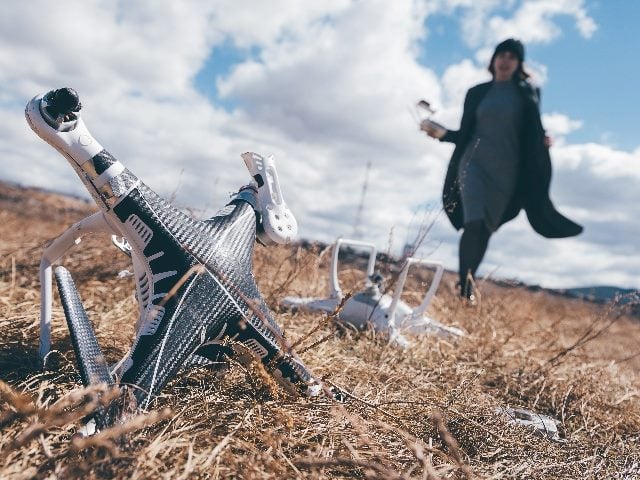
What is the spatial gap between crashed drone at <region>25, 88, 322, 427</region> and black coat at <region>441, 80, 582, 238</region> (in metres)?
2.81

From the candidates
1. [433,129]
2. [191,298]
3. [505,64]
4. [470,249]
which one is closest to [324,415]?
[191,298]

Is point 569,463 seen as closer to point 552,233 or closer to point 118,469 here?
point 118,469

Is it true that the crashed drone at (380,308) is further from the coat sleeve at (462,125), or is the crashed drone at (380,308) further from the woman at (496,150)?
the coat sleeve at (462,125)

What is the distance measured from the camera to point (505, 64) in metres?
4.05

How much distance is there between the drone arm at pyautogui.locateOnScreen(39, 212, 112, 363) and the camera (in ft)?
4.75

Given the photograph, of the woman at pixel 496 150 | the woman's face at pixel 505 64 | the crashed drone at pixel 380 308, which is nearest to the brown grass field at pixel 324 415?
the crashed drone at pixel 380 308

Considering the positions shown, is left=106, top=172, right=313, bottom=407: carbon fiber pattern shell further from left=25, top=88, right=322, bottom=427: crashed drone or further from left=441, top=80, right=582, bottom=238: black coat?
left=441, top=80, right=582, bottom=238: black coat

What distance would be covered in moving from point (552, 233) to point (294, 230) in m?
3.30

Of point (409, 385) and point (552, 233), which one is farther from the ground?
point (552, 233)

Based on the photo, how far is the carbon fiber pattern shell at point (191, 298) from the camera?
129 cm

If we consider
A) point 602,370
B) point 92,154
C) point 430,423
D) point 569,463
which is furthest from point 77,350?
point 602,370

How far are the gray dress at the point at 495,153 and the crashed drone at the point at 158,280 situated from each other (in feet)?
9.40

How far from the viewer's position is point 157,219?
137 cm

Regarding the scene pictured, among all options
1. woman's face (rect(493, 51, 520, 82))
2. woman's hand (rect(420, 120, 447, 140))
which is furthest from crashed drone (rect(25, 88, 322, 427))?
woman's face (rect(493, 51, 520, 82))
